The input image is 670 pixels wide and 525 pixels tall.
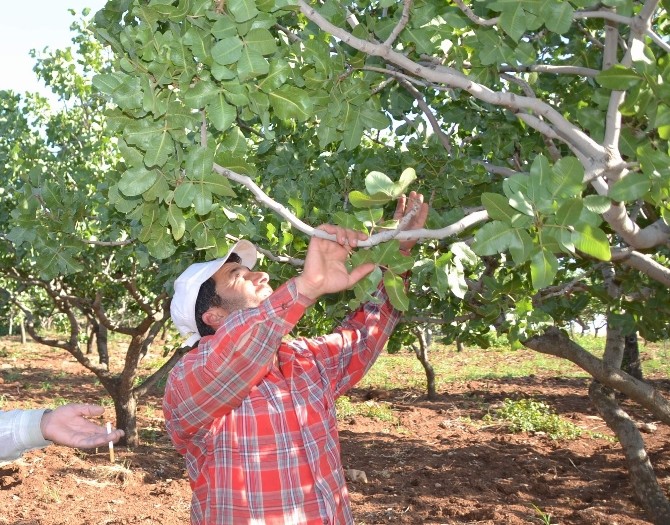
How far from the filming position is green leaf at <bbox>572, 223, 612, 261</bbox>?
2000 mm

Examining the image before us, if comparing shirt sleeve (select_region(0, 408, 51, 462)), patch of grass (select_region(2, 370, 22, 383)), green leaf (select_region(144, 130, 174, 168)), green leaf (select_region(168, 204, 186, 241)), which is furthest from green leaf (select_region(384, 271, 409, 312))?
patch of grass (select_region(2, 370, 22, 383))

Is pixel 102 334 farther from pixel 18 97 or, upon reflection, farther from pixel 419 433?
pixel 419 433

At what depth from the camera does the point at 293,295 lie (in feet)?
8.49

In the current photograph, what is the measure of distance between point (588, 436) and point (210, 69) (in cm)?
1035

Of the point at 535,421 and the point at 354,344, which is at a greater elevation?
the point at 354,344

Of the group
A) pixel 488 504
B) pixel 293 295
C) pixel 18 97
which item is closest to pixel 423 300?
pixel 293 295

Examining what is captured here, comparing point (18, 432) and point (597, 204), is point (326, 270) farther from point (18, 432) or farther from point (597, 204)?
point (18, 432)

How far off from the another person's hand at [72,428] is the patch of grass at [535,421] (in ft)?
31.6

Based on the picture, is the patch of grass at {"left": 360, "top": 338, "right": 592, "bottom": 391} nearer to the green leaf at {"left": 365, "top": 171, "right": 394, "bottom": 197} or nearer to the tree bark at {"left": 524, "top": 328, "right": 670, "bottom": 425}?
the tree bark at {"left": 524, "top": 328, "right": 670, "bottom": 425}

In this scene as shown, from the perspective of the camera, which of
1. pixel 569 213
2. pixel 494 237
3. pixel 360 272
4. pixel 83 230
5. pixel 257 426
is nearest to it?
pixel 569 213

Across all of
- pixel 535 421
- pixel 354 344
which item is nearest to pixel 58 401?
pixel 535 421

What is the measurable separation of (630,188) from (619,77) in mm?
347

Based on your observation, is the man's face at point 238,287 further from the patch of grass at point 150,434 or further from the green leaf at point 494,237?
the patch of grass at point 150,434

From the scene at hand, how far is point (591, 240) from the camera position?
6.61 feet
